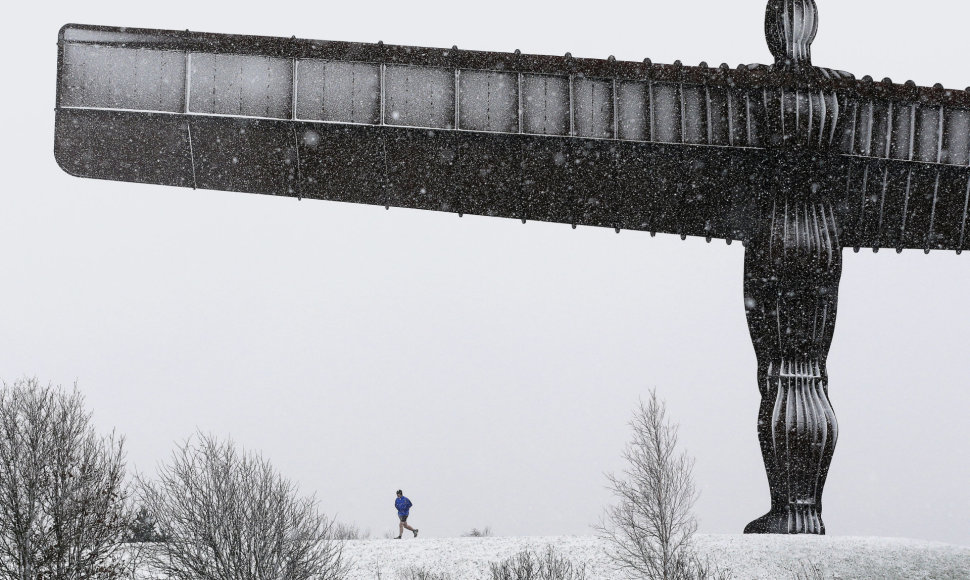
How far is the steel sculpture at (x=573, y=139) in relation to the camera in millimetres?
13461

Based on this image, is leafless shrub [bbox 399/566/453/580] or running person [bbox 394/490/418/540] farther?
running person [bbox 394/490/418/540]

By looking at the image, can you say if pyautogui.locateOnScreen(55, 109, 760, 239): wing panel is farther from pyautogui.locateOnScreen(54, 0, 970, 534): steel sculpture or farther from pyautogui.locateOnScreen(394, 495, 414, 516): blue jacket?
pyautogui.locateOnScreen(394, 495, 414, 516): blue jacket

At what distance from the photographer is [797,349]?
1401 cm

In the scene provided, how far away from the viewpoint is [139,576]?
58.4 ft

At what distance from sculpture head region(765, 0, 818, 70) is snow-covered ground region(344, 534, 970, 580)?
7229 millimetres

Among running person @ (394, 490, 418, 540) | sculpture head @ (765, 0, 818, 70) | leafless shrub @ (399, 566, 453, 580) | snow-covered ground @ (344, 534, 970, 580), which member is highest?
sculpture head @ (765, 0, 818, 70)

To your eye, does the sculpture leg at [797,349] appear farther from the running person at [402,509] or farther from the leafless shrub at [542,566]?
the running person at [402,509]

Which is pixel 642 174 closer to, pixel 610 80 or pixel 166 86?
pixel 610 80

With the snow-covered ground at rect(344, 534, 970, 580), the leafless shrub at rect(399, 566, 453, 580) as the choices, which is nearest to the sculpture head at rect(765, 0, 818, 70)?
the snow-covered ground at rect(344, 534, 970, 580)

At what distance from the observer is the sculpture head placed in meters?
14.7

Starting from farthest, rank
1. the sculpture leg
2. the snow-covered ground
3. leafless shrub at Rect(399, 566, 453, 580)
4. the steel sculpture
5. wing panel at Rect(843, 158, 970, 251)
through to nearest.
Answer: leafless shrub at Rect(399, 566, 453, 580) < wing panel at Rect(843, 158, 970, 251) < the snow-covered ground < the sculpture leg < the steel sculpture

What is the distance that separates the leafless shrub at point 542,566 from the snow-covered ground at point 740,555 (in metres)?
0.22

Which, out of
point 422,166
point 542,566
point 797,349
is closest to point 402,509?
point 542,566

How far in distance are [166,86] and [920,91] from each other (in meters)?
10.9
